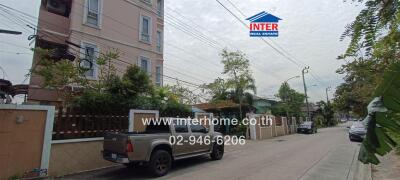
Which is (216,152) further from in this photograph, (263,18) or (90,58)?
(90,58)

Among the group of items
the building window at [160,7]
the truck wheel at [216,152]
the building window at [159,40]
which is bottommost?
the truck wheel at [216,152]

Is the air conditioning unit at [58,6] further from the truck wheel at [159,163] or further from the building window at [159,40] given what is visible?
the truck wheel at [159,163]

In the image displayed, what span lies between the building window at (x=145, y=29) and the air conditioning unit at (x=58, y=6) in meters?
5.01

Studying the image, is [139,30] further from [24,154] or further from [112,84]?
[24,154]

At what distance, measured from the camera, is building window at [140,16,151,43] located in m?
18.6

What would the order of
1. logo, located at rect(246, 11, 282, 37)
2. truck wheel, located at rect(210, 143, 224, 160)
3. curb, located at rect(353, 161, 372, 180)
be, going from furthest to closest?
logo, located at rect(246, 11, 282, 37) → truck wheel, located at rect(210, 143, 224, 160) → curb, located at rect(353, 161, 372, 180)

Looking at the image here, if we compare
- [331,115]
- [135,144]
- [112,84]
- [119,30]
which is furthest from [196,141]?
[331,115]

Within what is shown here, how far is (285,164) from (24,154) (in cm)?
887

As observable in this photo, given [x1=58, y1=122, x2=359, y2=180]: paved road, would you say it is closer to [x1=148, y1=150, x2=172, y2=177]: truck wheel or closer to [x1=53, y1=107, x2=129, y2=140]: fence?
[x1=148, y1=150, x2=172, y2=177]: truck wheel

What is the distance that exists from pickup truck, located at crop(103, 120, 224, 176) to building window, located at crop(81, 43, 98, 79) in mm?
6714

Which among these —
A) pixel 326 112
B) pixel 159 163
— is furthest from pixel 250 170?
pixel 326 112

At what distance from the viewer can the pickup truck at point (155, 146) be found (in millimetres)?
8102

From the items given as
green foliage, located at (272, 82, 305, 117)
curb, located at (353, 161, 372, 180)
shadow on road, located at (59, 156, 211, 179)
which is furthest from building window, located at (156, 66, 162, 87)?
green foliage, located at (272, 82, 305, 117)

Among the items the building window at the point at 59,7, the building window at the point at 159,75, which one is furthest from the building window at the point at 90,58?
the building window at the point at 159,75
